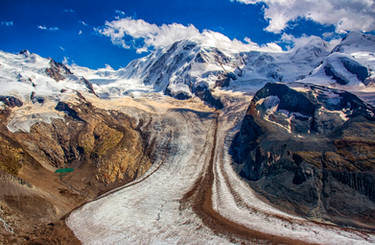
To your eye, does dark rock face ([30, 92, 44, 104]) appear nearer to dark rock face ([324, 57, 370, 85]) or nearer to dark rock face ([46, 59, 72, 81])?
dark rock face ([46, 59, 72, 81])

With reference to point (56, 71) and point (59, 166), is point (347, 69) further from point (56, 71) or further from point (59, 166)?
point (56, 71)

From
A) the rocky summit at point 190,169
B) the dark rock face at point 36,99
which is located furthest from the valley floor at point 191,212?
the dark rock face at point 36,99

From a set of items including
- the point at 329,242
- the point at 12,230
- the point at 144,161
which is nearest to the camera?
the point at 329,242

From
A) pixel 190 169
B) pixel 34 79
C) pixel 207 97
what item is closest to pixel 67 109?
pixel 34 79

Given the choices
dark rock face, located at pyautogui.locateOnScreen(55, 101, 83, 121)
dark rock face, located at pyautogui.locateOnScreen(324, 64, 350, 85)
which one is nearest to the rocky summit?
dark rock face, located at pyautogui.locateOnScreen(55, 101, 83, 121)

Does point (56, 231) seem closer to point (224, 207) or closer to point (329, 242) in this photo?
point (224, 207)

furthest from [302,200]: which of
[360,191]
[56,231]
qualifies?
[56,231]

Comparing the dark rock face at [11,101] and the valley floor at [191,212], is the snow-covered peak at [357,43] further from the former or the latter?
the dark rock face at [11,101]
